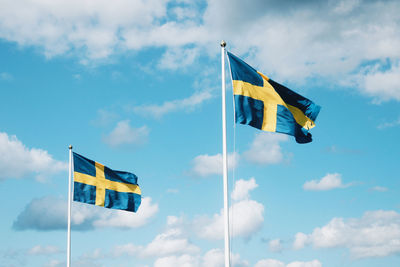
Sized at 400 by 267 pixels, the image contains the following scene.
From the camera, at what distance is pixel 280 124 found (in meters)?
19.5

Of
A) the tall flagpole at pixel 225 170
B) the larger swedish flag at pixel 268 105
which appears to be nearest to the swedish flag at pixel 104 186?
the tall flagpole at pixel 225 170

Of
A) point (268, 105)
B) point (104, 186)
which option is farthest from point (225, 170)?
point (104, 186)

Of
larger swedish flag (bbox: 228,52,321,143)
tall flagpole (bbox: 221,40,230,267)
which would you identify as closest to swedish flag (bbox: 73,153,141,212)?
tall flagpole (bbox: 221,40,230,267)

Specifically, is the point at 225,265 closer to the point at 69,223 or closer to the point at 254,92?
the point at 254,92

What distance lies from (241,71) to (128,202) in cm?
1637

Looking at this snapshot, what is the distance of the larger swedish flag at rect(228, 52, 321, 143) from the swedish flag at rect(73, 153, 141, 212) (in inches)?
614

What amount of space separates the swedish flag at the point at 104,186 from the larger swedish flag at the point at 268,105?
51.2 ft

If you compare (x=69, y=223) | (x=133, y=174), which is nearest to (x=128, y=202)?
(x=133, y=174)

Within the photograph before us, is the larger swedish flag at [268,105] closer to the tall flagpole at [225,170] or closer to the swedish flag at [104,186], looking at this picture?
the tall flagpole at [225,170]

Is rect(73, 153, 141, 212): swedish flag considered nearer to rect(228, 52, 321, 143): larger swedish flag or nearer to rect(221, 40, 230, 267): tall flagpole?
rect(221, 40, 230, 267): tall flagpole

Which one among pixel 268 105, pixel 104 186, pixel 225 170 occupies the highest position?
pixel 268 105

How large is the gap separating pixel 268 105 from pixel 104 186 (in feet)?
52.7

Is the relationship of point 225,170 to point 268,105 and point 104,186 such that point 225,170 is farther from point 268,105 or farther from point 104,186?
point 104,186

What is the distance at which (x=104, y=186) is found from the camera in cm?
3184
